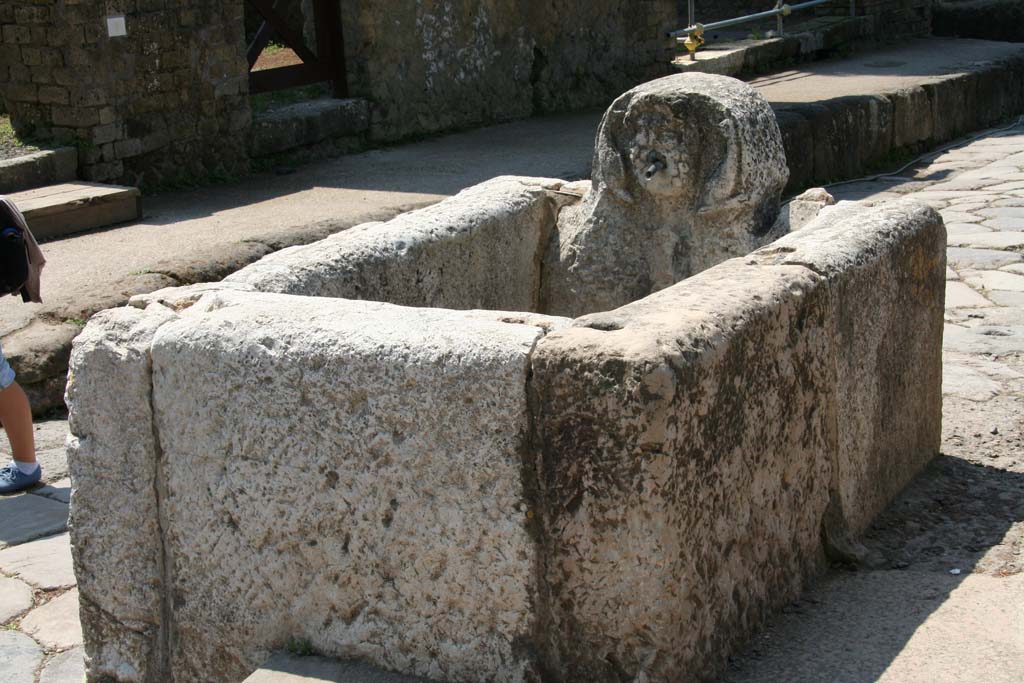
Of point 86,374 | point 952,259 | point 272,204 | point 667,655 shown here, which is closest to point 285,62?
point 272,204

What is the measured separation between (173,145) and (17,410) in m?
3.80

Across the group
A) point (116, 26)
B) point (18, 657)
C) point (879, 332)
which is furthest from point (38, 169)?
point (879, 332)

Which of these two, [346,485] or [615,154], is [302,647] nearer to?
[346,485]

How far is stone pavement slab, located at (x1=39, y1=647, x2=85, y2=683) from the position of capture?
3.05 m

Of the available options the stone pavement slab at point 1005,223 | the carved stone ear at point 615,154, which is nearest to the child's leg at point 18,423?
the carved stone ear at point 615,154

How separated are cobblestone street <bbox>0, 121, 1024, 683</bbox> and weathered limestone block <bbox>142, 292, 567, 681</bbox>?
19.8 inches

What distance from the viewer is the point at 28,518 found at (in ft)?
13.2

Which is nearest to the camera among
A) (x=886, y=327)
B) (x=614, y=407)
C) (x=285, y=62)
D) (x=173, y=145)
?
(x=614, y=407)

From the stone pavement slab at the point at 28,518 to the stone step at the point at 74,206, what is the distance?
2593 millimetres

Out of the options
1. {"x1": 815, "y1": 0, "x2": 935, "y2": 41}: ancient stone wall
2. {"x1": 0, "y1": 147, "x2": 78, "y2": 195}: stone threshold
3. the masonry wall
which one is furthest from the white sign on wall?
{"x1": 815, "y1": 0, "x2": 935, "y2": 41}: ancient stone wall

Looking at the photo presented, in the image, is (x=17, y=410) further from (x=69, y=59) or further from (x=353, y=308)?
(x=69, y=59)

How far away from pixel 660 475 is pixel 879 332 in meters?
0.95

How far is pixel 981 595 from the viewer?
2613 millimetres

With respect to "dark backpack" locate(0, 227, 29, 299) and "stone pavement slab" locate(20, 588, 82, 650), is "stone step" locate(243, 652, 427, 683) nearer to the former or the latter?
"stone pavement slab" locate(20, 588, 82, 650)
